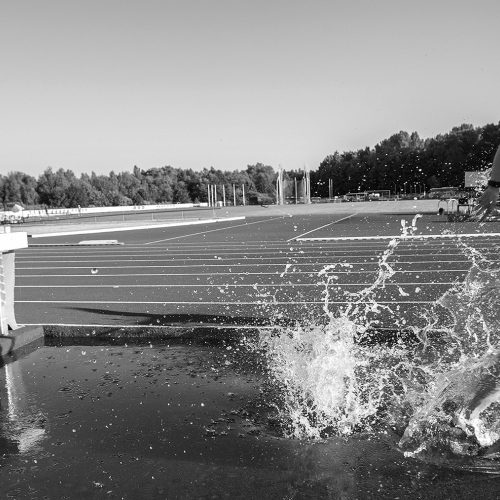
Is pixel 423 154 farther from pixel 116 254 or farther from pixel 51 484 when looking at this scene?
pixel 51 484

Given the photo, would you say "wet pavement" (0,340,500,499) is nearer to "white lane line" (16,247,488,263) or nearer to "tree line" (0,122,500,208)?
"white lane line" (16,247,488,263)

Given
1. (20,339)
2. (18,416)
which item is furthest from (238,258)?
(18,416)

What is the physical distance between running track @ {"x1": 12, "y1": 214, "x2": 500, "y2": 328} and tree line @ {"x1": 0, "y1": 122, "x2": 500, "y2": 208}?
3798 inches

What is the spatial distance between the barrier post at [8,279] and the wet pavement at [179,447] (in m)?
1.06

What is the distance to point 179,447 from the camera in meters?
3.60

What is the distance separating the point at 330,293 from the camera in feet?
30.5

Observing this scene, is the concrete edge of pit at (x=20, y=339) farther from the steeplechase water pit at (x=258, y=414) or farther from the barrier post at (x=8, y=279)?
the steeplechase water pit at (x=258, y=414)

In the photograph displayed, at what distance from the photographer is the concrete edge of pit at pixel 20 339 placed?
595 centimetres

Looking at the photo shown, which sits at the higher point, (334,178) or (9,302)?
(334,178)

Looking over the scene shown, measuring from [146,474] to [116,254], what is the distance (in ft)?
49.3

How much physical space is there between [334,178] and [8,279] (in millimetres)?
127204

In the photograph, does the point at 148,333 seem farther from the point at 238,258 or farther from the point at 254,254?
the point at 254,254

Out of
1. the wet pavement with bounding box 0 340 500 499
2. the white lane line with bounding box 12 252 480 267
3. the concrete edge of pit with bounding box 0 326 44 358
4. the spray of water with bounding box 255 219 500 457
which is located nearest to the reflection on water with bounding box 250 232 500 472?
the spray of water with bounding box 255 219 500 457

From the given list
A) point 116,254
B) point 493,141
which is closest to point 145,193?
point 493,141
